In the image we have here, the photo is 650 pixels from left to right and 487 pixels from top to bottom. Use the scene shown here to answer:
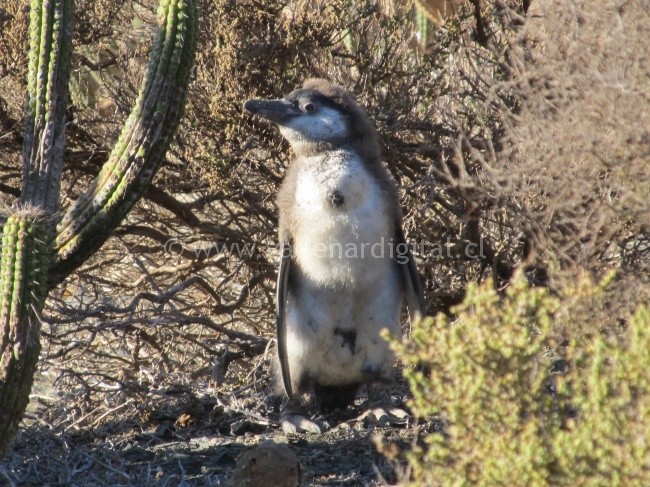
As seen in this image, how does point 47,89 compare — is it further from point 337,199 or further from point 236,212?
point 236,212

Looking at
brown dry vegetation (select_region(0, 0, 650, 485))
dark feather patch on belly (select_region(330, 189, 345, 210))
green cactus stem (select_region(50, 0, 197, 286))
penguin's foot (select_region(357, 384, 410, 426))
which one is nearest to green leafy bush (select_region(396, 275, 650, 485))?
brown dry vegetation (select_region(0, 0, 650, 485))

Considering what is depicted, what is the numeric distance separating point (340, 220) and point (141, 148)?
4.20 ft

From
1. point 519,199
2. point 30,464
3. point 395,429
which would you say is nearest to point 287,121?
point 519,199

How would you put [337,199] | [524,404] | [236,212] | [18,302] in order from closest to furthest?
[524,404]
[18,302]
[337,199]
[236,212]

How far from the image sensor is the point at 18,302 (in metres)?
4.64

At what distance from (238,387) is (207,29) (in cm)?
239

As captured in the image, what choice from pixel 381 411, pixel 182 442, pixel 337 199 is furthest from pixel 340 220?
pixel 182 442

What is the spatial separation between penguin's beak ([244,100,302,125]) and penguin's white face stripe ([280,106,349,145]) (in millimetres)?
41

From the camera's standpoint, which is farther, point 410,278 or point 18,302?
point 410,278

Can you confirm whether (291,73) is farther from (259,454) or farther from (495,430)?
(495,430)

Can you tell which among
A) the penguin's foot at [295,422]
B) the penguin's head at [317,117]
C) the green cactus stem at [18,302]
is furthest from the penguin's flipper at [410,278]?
the green cactus stem at [18,302]

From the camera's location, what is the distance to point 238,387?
6.94 metres

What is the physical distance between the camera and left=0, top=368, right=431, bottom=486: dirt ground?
5.21 meters

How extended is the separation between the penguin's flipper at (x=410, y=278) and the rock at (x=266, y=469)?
1977 mm
